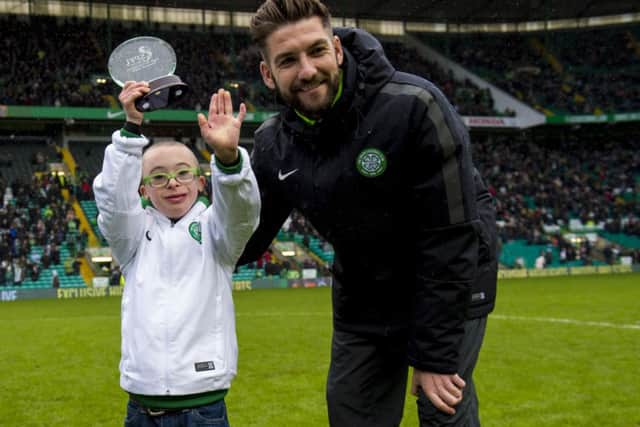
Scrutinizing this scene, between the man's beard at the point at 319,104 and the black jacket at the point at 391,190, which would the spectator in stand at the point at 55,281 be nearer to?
the black jacket at the point at 391,190

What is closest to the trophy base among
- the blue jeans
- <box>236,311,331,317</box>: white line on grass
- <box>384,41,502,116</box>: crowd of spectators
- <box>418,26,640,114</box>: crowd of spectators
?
the blue jeans

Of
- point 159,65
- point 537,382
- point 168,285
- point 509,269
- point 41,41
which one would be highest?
point 41,41

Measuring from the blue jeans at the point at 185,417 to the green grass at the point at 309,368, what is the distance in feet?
12.6

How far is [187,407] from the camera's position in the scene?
3.40 m

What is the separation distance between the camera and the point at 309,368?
993cm

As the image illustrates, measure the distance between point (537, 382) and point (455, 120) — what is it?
20.7 ft

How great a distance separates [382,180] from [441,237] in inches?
14.0

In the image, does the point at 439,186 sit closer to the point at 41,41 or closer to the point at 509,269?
the point at 509,269

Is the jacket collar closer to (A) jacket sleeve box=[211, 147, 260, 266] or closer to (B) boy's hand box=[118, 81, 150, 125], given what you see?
(A) jacket sleeve box=[211, 147, 260, 266]

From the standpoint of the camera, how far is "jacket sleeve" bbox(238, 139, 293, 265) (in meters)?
3.64

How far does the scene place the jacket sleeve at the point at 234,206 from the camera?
3.22 m

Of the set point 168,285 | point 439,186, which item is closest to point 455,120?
point 439,186

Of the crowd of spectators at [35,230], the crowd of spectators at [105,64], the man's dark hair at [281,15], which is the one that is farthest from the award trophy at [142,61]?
the crowd of spectators at [105,64]

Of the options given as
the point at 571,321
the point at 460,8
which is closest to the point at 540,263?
the point at 571,321
